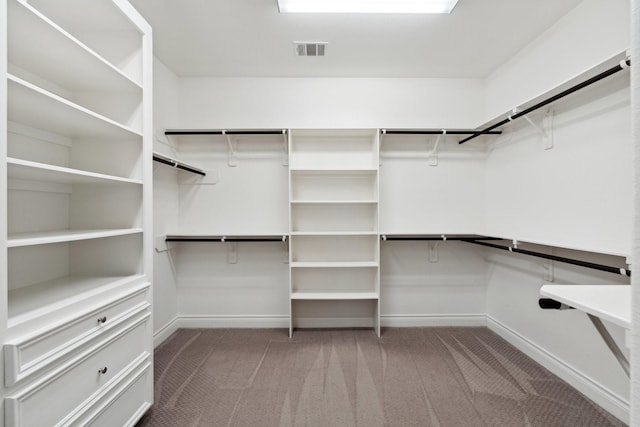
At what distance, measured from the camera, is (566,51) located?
1.98 meters

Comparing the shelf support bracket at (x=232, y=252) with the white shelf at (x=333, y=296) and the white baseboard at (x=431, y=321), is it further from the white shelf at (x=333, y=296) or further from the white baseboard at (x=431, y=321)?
the white baseboard at (x=431, y=321)

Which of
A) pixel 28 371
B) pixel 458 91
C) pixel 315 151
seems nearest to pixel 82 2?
pixel 28 371

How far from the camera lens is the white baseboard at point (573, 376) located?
65.1 inches

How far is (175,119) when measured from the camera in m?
2.80

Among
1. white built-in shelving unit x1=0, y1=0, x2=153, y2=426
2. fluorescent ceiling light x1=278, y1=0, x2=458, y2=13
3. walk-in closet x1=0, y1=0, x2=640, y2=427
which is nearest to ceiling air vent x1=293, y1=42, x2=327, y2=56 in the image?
walk-in closet x1=0, y1=0, x2=640, y2=427

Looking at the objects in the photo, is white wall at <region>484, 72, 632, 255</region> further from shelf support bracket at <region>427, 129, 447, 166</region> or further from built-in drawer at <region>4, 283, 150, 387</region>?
built-in drawer at <region>4, 283, 150, 387</region>

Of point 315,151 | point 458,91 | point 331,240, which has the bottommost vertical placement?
point 331,240

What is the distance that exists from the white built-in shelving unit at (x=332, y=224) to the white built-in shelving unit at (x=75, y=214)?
4.69 ft

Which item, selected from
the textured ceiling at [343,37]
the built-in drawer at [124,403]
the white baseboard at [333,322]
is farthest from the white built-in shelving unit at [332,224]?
the built-in drawer at [124,403]

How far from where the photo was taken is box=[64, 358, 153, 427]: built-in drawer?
4.07 feet

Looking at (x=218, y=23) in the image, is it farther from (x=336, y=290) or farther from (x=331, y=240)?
(x=336, y=290)

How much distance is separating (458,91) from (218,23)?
2.31 m

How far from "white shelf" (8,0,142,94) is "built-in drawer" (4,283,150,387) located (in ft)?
3.75

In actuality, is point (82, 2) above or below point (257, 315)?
above
